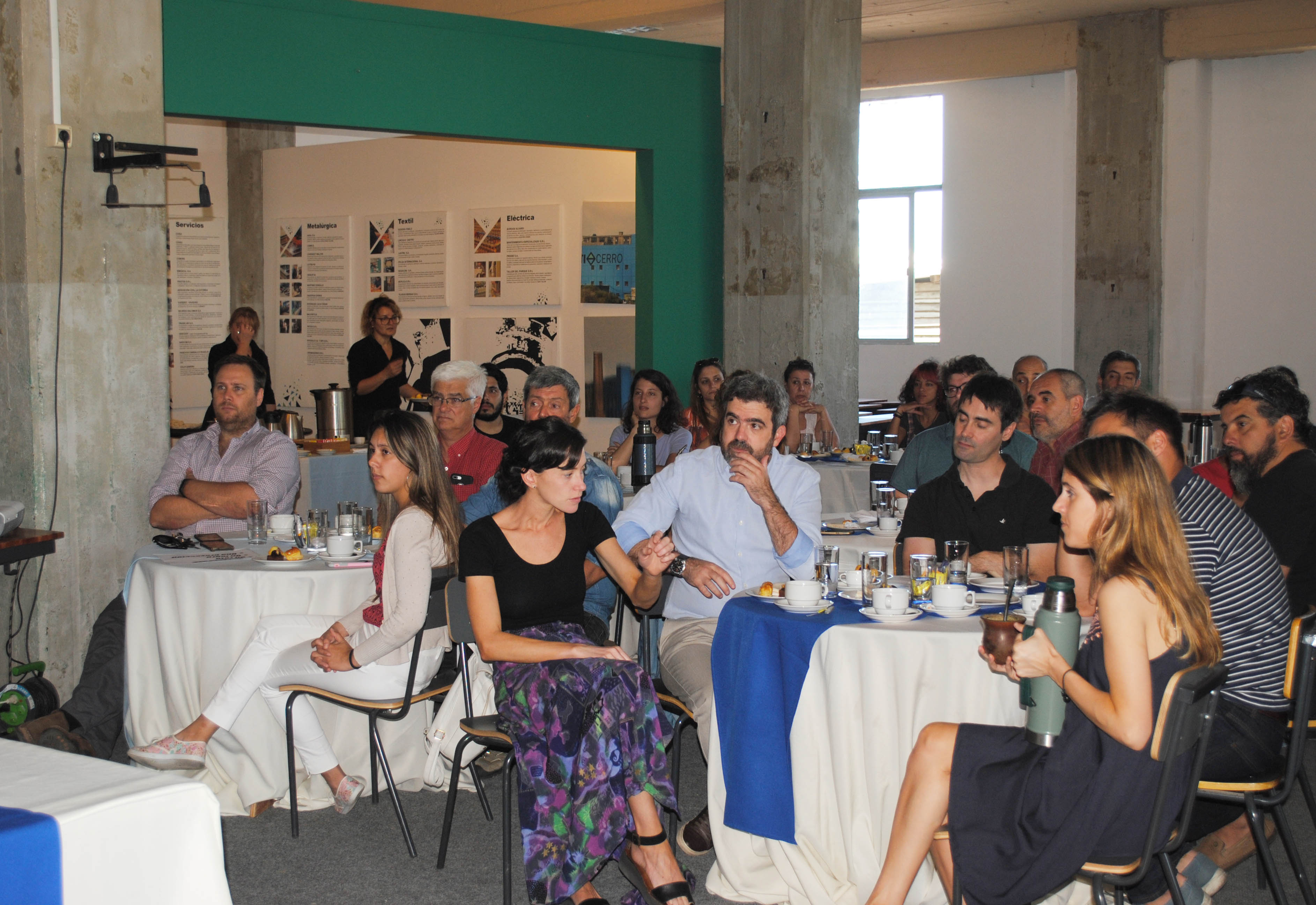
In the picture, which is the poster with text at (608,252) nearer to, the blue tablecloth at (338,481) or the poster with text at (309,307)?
the blue tablecloth at (338,481)

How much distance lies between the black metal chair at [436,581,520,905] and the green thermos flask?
131 cm

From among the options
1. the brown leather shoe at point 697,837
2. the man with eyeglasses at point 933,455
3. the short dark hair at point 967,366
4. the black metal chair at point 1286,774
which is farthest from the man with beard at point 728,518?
the short dark hair at point 967,366

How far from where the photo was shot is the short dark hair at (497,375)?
5.65m

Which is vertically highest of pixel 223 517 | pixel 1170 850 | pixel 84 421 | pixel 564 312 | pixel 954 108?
pixel 954 108

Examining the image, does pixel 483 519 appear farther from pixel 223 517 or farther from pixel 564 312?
pixel 564 312

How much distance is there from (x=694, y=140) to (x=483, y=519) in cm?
520

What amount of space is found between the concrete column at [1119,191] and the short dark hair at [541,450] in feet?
27.7

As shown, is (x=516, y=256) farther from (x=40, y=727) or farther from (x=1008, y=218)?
(x=40, y=727)

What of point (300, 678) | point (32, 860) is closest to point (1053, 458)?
point (300, 678)

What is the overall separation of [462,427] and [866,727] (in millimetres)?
2495

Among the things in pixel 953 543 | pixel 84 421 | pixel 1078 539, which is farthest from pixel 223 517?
pixel 1078 539

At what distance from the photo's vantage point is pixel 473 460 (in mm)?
4887

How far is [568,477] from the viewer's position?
328 cm

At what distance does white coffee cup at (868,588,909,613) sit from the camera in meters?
3.09
